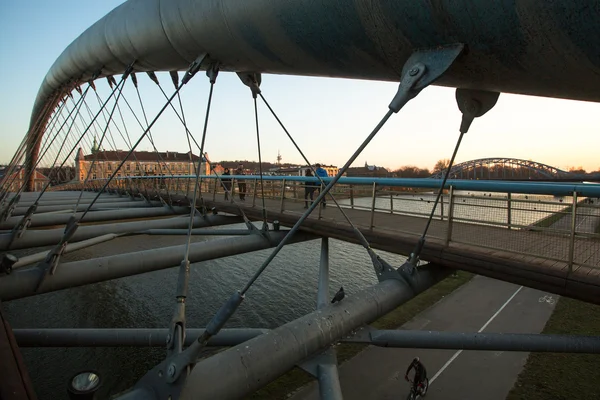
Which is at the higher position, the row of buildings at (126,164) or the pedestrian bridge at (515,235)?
the row of buildings at (126,164)

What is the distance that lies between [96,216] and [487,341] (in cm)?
1015

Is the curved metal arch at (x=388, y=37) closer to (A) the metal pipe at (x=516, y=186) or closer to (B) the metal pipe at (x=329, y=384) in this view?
(A) the metal pipe at (x=516, y=186)

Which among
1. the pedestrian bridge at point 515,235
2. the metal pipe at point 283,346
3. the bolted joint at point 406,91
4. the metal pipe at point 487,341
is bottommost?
the metal pipe at point 487,341

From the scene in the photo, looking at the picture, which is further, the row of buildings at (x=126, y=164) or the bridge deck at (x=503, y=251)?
the row of buildings at (x=126, y=164)

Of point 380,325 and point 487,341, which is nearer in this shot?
point 487,341

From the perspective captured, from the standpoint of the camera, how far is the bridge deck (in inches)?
162

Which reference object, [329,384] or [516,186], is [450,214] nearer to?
[516,186]

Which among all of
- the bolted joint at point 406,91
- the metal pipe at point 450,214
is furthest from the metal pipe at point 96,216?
the bolted joint at point 406,91

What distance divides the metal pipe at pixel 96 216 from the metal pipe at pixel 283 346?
8484 millimetres

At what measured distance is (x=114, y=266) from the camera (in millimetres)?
5375

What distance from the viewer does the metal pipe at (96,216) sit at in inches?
371

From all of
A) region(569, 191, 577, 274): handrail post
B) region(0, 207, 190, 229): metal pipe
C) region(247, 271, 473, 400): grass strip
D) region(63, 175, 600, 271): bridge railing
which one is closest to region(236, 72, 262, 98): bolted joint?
region(63, 175, 600, 271): bridge railing

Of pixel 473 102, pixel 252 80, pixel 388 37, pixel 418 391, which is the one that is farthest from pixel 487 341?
pixel 418 391

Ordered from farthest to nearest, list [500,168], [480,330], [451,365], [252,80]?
1. [500,168]
2. [480,330]
3. [451,365]
4. [252,80]
